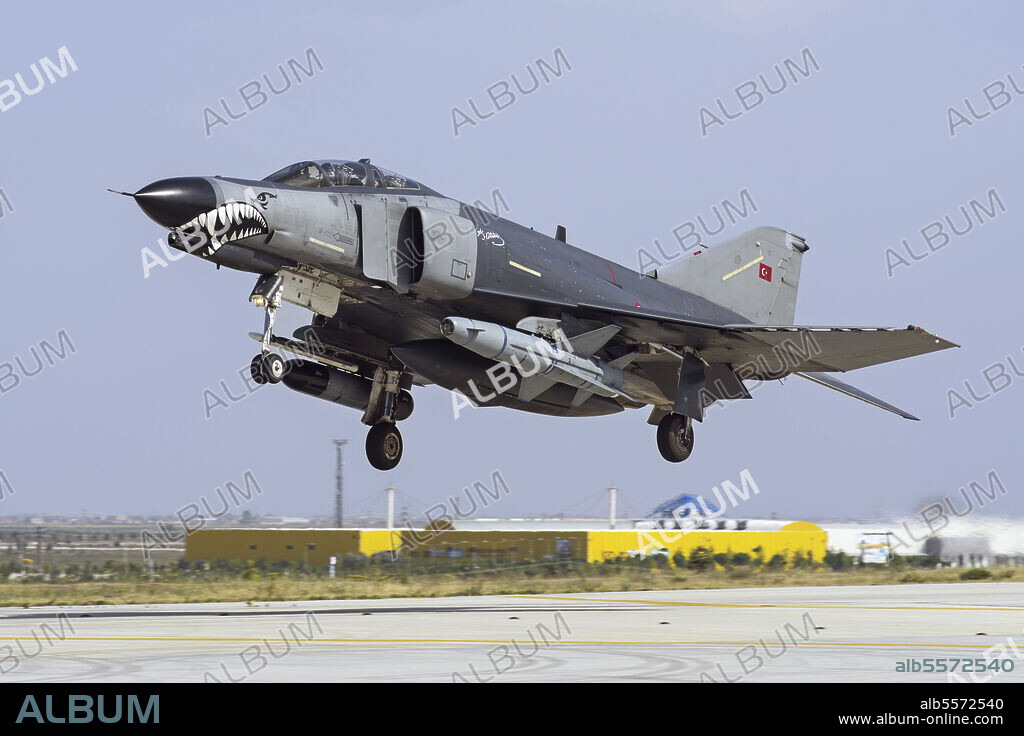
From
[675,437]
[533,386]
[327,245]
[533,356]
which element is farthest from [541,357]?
[675,437]

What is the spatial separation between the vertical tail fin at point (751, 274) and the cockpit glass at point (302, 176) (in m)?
7.86

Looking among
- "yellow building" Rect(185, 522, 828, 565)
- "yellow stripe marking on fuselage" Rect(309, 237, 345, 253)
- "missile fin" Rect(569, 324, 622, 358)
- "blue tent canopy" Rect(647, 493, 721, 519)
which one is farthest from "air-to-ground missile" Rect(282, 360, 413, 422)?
"blue tent canopy" Rect(647, 493, 721, 519)

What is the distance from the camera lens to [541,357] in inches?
642

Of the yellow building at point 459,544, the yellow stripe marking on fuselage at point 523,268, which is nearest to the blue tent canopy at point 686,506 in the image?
the yellow building at point 459,544

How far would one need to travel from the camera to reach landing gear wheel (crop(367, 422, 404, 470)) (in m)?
19.5

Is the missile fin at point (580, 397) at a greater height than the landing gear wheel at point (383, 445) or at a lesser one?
lesser

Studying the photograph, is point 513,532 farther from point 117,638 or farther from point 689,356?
point 117,638

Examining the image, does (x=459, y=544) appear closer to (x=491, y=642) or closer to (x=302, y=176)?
(x=302, y=176)

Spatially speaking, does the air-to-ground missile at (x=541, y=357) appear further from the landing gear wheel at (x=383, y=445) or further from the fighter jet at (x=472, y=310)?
the landing gear wheel at (x=383, y=445)

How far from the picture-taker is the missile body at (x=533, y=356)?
15.4 m

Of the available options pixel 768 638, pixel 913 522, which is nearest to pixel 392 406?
pixel 768 638
